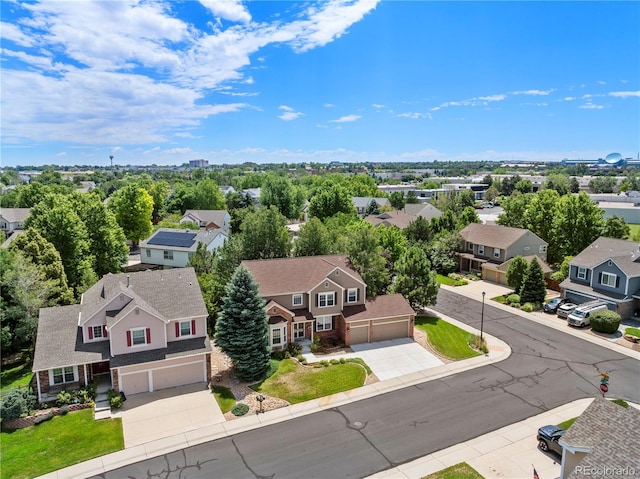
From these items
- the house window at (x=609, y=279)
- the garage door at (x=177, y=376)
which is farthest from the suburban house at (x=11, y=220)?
the house window at (x=609, y=279)

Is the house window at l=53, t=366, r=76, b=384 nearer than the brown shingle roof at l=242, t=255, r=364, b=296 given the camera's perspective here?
Yes

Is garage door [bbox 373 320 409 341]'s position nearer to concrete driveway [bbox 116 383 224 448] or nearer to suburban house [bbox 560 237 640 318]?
concrete driveway [bbox 116 383 224 448]

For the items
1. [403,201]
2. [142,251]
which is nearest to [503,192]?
[403,201]

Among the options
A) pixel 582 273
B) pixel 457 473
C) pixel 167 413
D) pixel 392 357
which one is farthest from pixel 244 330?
pixel 582 273

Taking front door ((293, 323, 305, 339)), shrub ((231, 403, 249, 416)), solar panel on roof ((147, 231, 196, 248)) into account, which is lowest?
shrub ((231, 403, 249, 416))

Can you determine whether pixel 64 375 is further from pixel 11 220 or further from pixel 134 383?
pixel 11 220

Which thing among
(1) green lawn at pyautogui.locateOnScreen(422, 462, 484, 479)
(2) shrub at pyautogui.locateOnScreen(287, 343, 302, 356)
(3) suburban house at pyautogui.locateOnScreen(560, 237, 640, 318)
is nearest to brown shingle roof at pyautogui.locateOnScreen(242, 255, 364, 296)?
(2) shrub at pyautogui.locateOnScreen(287, 343, 302, 356)

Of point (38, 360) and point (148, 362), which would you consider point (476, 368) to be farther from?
point (38, 360)
